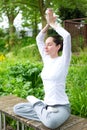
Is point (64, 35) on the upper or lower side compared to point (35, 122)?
upper

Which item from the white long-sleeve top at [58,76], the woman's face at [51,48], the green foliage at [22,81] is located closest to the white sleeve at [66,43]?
the white long-sleeve top at [58,76]

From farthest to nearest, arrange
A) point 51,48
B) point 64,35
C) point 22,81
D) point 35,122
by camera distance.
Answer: point 22,81 < point 35,122 < point 51,48 < point 64,35

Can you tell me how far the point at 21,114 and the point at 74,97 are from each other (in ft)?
3.40

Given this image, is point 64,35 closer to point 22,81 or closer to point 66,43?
point 66,43

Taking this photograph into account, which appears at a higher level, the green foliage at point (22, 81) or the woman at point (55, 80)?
the woman at point (55, 80)

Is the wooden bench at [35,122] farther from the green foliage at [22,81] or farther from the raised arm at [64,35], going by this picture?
the green foliage at [22,81]

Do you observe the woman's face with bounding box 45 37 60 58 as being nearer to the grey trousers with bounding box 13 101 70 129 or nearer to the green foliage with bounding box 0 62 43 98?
the grey trousers with bounding box 13 101 70 129

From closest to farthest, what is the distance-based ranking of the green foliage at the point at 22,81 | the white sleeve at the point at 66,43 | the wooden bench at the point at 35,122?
the white sleeve at the point at 66,43 < the wooden bench at the point at 35,122 < the green foliage at the point at 22,81

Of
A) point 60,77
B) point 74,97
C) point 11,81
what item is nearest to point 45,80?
point 60,77

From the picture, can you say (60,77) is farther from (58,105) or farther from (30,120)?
(30,120)

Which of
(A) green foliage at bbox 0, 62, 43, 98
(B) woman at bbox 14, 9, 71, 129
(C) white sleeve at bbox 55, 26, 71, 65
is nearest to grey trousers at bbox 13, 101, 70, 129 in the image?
(B) woman at bbox 14, 9, 71, 129

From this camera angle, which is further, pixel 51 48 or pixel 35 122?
pixel 35 122

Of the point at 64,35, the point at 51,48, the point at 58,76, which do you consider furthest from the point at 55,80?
the point at 64,35

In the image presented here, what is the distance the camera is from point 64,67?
3.72 meters
